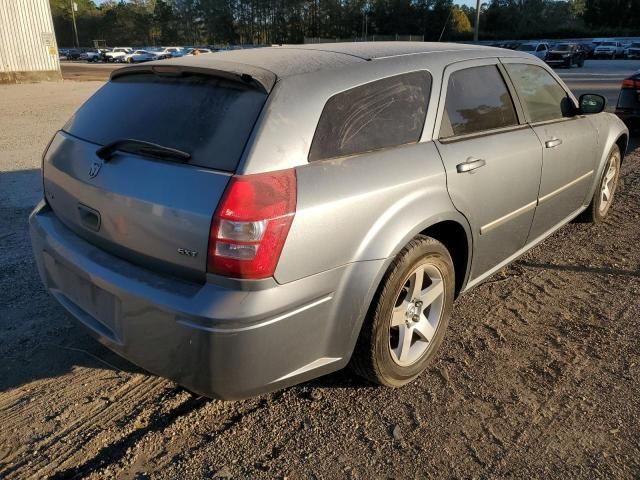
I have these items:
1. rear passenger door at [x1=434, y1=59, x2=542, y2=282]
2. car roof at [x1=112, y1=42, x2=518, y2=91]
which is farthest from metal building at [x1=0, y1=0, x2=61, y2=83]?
rear passenger door at [x1=434, y1=59, x2=542, y2=282]

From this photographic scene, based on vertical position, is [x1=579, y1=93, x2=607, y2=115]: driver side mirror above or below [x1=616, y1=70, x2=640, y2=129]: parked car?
above

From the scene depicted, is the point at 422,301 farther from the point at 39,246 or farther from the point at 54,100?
the point at 54,100

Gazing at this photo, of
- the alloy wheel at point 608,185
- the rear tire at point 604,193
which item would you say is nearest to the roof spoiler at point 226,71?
the rear tire at point 604,193

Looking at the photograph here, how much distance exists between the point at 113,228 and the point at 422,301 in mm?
1613

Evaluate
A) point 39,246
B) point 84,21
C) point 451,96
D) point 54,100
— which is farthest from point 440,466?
point 84,21

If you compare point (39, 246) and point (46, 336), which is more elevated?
point (39, 246)

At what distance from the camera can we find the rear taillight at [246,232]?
2.04 meters

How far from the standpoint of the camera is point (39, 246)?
2.88 metres

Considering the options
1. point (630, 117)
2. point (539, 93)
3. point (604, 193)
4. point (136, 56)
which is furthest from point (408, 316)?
point (136, 56)

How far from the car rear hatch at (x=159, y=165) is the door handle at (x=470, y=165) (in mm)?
1205

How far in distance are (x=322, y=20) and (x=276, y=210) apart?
91.6 meters

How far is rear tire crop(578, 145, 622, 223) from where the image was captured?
4.96 m

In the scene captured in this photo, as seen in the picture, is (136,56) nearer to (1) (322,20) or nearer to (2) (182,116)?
(1) (322,20)

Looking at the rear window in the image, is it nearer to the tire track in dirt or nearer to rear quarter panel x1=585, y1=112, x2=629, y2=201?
the tire track in dirt
